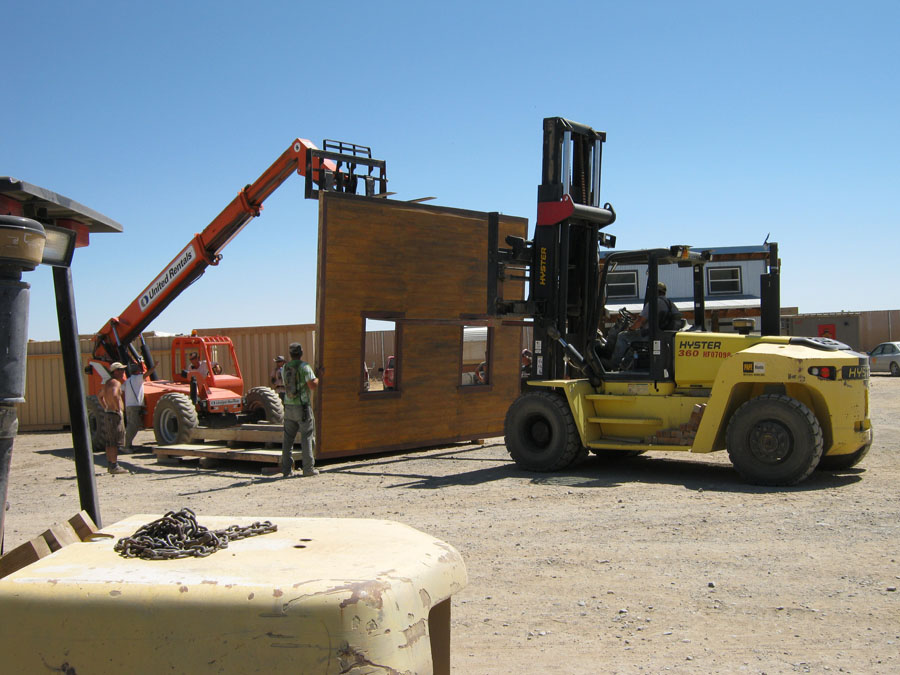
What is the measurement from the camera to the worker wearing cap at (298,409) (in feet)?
39.0

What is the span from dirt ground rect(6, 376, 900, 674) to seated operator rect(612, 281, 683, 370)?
1661mm

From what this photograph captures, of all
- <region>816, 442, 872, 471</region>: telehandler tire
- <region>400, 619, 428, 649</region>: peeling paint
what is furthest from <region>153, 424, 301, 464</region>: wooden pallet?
<region>400, 619, 428, 649</region>: peeling paint

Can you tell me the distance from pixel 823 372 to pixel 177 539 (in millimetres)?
8290

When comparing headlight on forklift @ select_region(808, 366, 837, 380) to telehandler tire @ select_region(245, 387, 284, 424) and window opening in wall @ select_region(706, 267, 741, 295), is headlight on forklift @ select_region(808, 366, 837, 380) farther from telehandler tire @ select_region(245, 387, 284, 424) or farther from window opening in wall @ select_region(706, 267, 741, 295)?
window opening in wall @ select_region(706, 267, 741, 295)

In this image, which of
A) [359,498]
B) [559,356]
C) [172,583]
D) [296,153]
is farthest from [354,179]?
[172,583]

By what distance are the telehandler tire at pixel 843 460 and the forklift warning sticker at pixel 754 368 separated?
1.82 metres

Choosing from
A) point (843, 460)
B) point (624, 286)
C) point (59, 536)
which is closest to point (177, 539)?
point (59, 536)

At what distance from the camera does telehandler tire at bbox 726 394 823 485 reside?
9.57 meters

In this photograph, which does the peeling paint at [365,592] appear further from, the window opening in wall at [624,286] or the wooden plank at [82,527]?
the window opening in wall at [624,286]

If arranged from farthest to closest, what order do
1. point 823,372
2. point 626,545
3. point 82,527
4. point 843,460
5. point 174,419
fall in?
point 174,419 → point 843,460 → point 823,372 → point 626,545 → point 82,527

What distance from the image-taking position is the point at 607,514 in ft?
27.7

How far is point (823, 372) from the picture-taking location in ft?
32.0

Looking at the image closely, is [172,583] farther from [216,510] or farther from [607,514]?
[216,510]

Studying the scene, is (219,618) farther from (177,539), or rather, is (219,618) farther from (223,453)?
(223,453)
